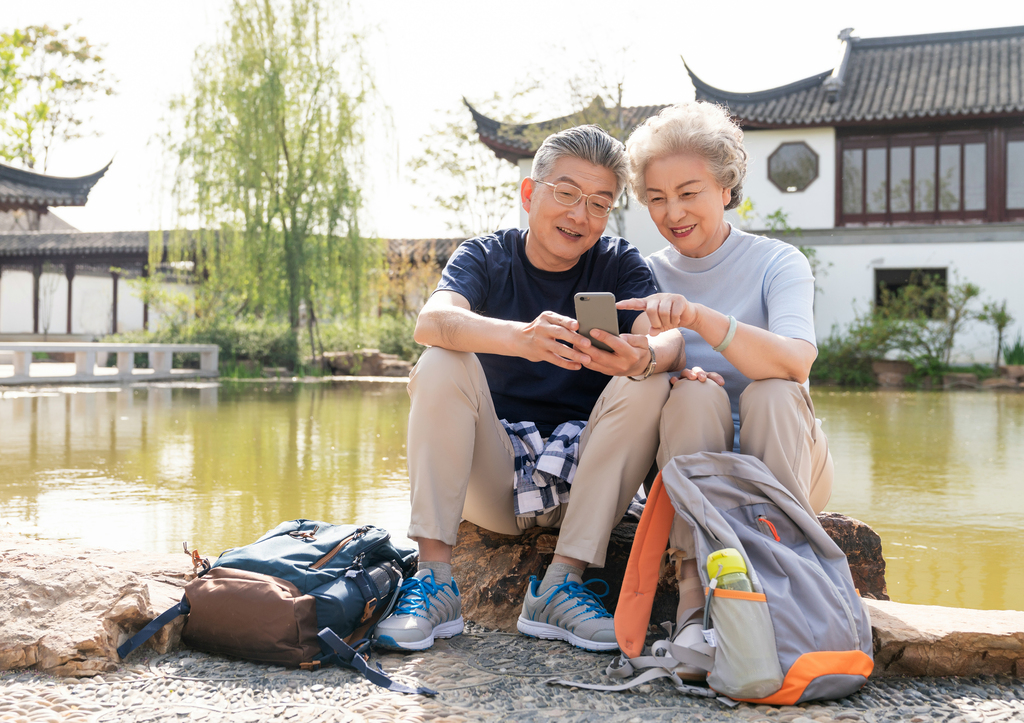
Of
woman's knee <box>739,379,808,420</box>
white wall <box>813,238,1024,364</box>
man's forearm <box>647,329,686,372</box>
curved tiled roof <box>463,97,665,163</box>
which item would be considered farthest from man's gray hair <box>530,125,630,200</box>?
curved tiled roof <box>463,97,665,163</box>

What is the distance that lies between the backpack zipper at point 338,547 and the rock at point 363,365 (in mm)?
11636

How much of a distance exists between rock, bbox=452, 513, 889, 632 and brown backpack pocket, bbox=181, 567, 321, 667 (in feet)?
1.71

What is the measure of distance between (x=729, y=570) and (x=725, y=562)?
2cm

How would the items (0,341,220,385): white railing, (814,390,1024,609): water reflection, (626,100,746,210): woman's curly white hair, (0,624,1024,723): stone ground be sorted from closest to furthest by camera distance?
1. (0,624,1024,723): stone ground
2. (626,100,746,210): woman's curly white hair
3. (814,390,1024,609): water reflection
4. (0,341,220,385): white railing

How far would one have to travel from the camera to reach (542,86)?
15492mm

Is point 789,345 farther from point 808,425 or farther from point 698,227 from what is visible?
point 698,227

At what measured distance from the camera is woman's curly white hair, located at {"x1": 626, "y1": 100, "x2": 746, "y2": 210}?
1996 mm

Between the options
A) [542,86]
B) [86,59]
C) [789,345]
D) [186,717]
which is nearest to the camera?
[186,717]

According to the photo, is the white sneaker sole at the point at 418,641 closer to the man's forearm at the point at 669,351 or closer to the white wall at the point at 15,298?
the man's forearm at the point at 669,351

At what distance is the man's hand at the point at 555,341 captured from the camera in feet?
5.65

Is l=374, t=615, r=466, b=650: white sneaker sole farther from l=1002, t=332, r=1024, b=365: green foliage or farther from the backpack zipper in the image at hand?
l=1002, t=332, r=1024, b=365: green foliage

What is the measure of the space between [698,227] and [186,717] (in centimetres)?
155

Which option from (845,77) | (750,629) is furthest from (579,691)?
(845,77)

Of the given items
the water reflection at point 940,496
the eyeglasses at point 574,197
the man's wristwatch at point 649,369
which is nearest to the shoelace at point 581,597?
the man's wristwatch at point 649,369
